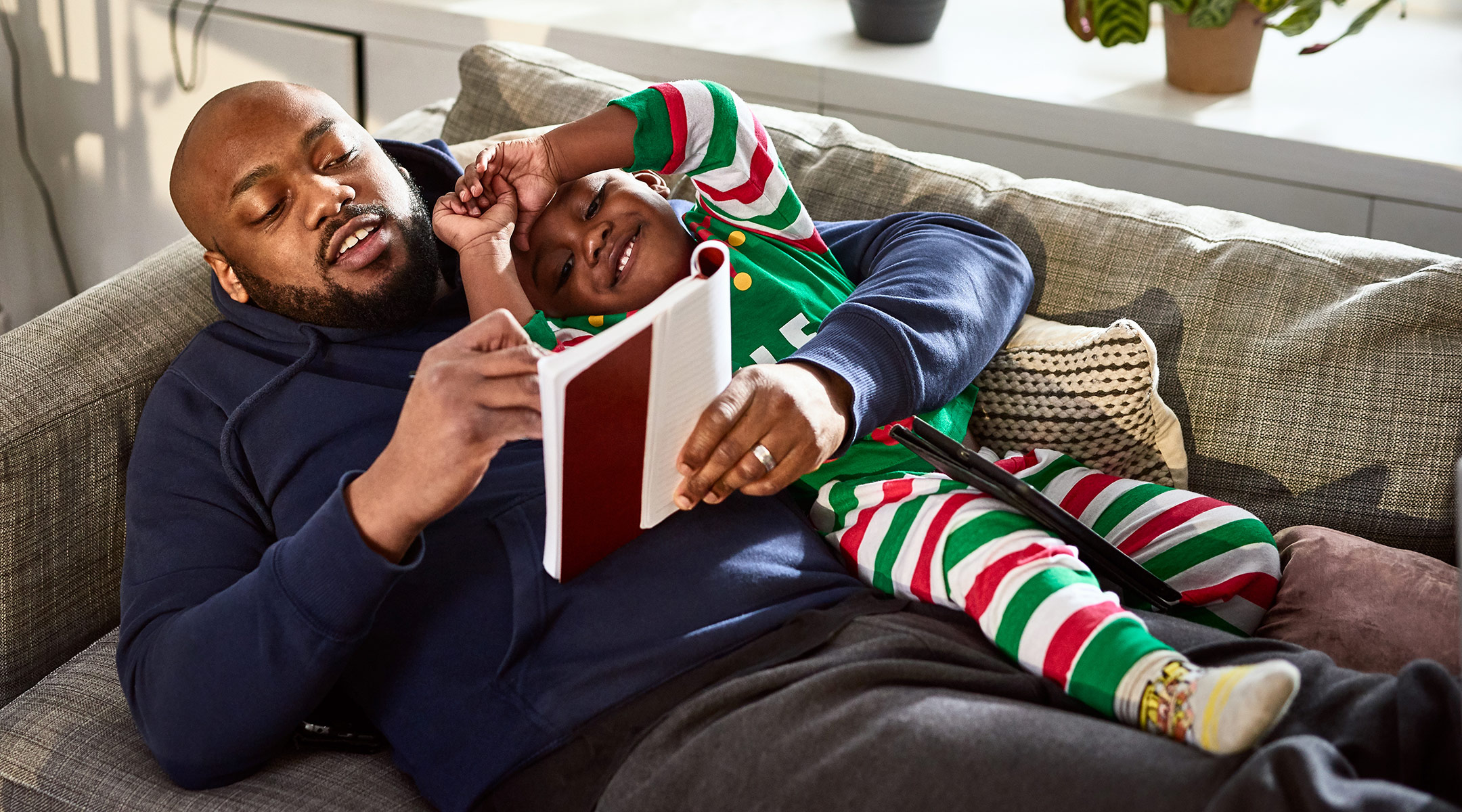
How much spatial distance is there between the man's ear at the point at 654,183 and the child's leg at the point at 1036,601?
474 millimetres

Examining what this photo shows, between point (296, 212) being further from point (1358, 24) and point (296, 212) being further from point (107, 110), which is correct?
point (107, 110)

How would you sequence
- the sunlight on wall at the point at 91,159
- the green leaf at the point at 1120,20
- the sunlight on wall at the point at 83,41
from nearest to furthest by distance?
the green leaf at the point at 1120,20, the sunlight on wall at the point at 83,41, the sunlight on wall at the point at 91,159

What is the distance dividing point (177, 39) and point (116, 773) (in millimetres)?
2272

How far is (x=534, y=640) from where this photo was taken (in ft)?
3.65

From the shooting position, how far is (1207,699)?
90 centimetres

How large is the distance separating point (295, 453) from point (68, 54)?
2339 millimetres

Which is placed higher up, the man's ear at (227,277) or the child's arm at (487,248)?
the child's arm at (487,248)

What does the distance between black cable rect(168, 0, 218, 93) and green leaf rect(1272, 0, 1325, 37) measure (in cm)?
236

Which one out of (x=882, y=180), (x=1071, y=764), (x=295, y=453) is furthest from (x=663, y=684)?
(x=882, y=180)

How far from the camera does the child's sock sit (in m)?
0.85

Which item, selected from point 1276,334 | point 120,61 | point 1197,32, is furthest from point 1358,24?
point 120,61

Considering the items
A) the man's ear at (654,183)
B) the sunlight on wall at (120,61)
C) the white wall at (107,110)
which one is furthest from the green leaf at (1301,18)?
the sunlight on wall at (120,61)

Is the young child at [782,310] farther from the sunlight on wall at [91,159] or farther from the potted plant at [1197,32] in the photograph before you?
the sunlight on wall at [91,159]

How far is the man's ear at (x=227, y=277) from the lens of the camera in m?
1.39
